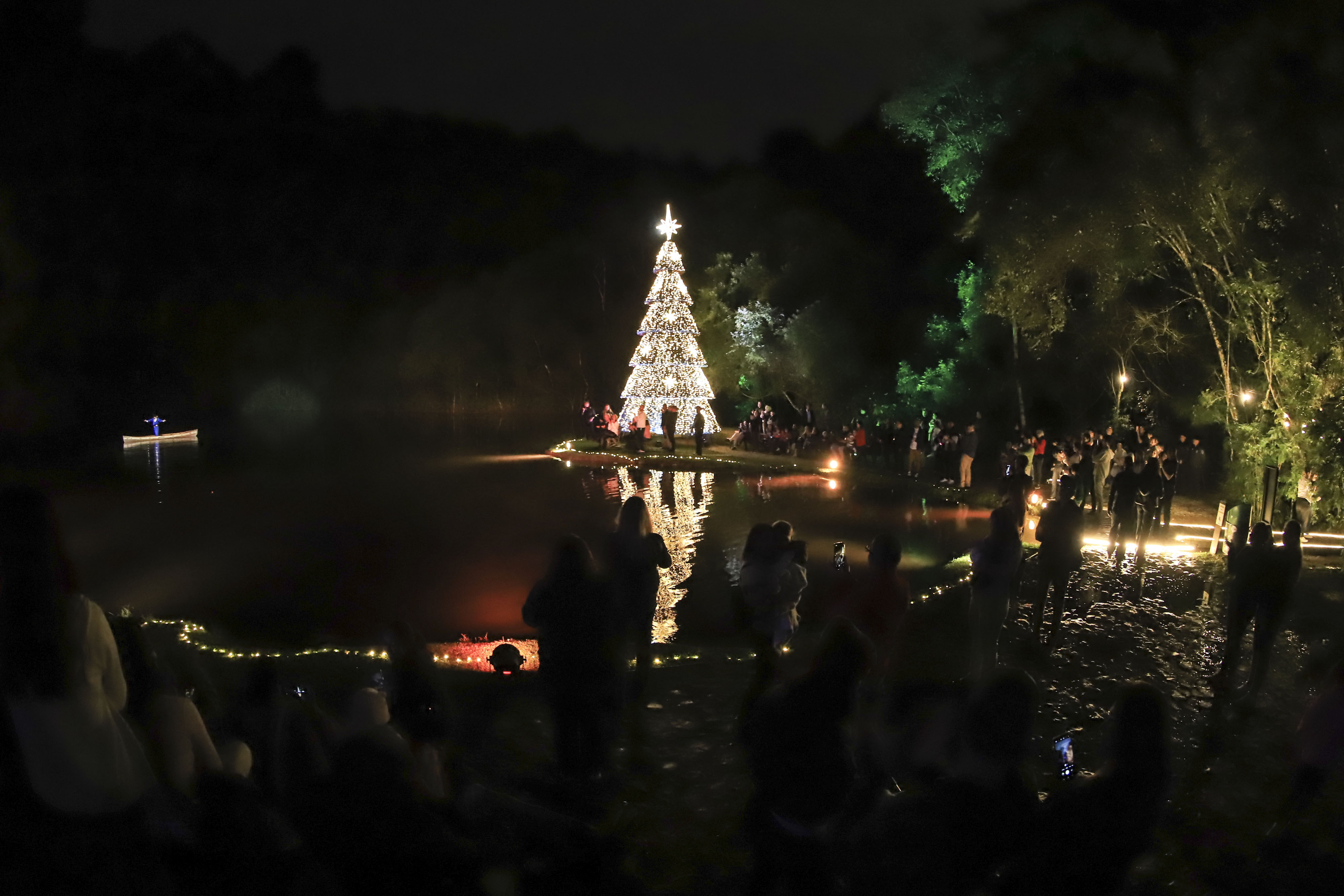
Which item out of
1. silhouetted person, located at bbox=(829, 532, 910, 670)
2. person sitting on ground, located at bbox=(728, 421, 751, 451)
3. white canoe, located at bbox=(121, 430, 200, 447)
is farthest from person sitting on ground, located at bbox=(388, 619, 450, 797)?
white canoe, located at bbox=(121, 430, 200, 447)

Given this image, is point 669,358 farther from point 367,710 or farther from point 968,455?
point 367,710

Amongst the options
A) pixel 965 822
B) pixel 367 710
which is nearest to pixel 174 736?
pixel 367 710

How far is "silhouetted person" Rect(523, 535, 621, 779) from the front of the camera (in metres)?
4.61

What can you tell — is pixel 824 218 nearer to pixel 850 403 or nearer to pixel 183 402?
pixel 850 403

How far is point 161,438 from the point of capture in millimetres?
34438

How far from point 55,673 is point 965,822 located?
9.25 ft

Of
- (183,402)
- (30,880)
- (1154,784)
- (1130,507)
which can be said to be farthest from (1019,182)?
(183,402)

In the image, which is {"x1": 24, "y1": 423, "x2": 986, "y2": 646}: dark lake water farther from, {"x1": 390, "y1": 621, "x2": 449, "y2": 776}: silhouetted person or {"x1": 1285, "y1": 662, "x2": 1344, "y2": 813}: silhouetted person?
{"x1": 1285, "y1": 662, "x2": 1344, "y2": 813}: silhouetted person

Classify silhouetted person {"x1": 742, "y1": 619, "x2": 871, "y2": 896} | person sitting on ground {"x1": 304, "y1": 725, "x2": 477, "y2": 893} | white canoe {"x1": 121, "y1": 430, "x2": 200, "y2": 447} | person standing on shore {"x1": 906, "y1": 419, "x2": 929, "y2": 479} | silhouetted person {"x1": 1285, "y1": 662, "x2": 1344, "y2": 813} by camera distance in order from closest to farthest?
person sitting on ground {"x1": 304, "y1": 725, "x2": 477, "y2": 893}
silhouetted person {"x1": 742, "y1": 619, "x2": 871, "y2": 896}
silhouetted person {"x1": 1285, "y1": 662, "x2": 1344, "y2": 813}
person standing on shore {"x1": 906, "y1": 419, "x2": 929, "y2": 479}
white canoe {"x1": 121, "y1": 430, "x2": 200, "y2": 447}

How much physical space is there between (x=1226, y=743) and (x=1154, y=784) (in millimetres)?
3791

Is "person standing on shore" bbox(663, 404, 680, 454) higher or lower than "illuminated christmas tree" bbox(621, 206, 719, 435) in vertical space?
lower

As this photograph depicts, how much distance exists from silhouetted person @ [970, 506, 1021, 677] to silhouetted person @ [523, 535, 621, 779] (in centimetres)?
307

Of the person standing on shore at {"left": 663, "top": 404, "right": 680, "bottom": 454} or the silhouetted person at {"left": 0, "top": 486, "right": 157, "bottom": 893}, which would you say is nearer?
the silhouetted person at {"left": 0, "top": 486, "right": 157, "bottom": 893}

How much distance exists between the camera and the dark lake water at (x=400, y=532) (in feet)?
32.9
